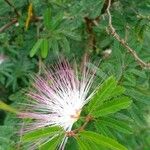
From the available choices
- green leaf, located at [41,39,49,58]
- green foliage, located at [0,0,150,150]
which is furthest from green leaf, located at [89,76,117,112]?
green leaf, located at [41,39,49,58]

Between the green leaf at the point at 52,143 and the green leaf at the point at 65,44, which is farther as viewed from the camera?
the green leaf at the point at 65,44

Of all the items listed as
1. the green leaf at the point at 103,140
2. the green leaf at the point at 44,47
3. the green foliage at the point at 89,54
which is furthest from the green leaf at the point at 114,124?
the green leaf at the point at 44,47

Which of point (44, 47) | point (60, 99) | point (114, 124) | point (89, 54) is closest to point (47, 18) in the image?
point (44, 47)

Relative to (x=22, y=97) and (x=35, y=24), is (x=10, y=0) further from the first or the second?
(x=22, y=97)

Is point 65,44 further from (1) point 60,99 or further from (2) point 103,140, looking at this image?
(2) point 103,140

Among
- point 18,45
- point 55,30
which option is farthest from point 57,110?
point 18,45

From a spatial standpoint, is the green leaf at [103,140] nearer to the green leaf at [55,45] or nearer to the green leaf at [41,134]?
the green leaf at [41,134]
